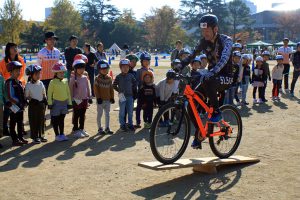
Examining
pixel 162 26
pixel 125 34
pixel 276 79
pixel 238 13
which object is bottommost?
pixel 276 79

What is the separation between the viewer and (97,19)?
90.8 meters

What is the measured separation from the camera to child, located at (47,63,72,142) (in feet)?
27.4

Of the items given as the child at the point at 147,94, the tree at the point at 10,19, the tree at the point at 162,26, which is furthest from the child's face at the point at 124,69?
the tree at the point at 162,26

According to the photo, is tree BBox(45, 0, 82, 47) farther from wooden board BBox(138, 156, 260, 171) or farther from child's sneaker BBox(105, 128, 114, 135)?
wooden board BBox(138, 156, 260, 171)

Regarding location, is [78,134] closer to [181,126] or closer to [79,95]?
[79,95]

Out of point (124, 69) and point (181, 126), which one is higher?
point (124, 69)

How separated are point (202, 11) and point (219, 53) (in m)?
86.5

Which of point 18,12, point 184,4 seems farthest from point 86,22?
point 18,12

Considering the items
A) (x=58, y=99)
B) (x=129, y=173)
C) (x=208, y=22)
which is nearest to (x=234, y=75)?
(x=58, y=99)

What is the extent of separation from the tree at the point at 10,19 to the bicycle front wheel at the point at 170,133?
58182 mm

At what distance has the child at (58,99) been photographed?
834 centimetres

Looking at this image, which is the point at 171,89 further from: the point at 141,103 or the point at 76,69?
the point at 76,69

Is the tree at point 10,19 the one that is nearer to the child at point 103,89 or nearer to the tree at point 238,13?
the tree at point 238,13

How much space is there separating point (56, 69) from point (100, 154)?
2173 mm
